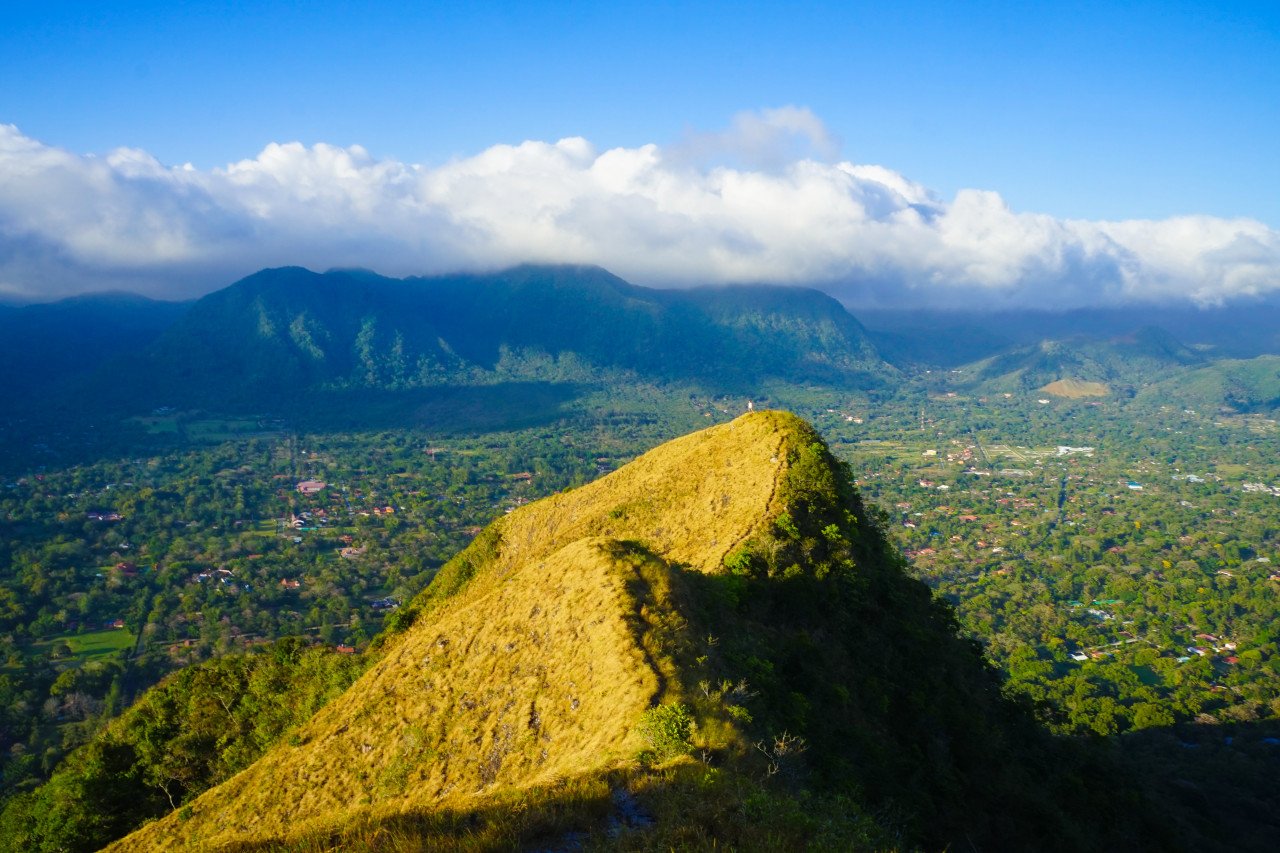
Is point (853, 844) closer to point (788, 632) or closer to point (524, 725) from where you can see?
point (524, 725)

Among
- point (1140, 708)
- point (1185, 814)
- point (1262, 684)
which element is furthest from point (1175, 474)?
point (1185, 814)

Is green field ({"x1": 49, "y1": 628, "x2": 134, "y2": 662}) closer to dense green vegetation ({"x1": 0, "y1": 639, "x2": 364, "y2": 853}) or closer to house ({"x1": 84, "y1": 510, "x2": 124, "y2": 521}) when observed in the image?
house ({"x1": 84, "y1": 510, "x2": 124, "y2": 521})

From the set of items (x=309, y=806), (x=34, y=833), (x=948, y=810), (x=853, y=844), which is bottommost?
(x=34, y=833)

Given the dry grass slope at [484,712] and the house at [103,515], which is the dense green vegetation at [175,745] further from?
the house at [103,515]

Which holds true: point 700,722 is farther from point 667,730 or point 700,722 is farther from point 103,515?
point 103,515

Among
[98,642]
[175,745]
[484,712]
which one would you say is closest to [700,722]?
[484,712]

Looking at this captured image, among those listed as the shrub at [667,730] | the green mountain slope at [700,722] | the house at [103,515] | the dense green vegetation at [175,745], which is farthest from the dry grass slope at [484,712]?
the house at [103,515]
